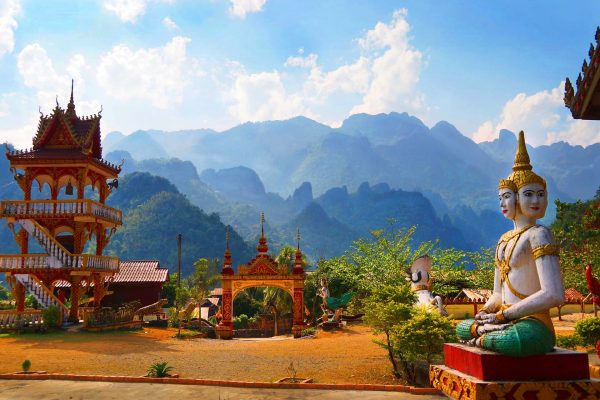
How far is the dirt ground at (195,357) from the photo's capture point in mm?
13242

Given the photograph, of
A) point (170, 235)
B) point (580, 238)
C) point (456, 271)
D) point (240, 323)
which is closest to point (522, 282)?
point (580, 238)

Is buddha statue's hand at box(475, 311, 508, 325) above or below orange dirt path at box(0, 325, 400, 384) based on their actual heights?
above

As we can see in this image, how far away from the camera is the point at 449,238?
171500 mm

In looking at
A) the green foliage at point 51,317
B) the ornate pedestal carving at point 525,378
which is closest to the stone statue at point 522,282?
the ornate pedestal carving at point 525,378

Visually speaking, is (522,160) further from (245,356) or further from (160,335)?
(160,335)

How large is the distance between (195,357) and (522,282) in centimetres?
1242

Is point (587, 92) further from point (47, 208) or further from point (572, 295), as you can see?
point (572, 295)

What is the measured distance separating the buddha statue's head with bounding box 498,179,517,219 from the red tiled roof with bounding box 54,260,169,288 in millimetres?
31759

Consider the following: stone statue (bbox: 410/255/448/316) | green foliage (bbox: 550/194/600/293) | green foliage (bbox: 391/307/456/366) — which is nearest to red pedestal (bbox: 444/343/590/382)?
green foliage (bbox: 391/307/456/366)

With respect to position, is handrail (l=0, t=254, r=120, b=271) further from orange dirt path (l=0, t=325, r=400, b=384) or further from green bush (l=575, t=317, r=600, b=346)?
green bush (l=575, t=317, r=600, b=346)

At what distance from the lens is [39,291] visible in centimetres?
2580

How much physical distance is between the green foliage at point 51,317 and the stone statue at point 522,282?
2174cm

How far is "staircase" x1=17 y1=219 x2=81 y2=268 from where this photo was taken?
25.9m

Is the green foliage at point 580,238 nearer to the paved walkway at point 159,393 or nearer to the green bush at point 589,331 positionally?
the green bush at point 589,331
